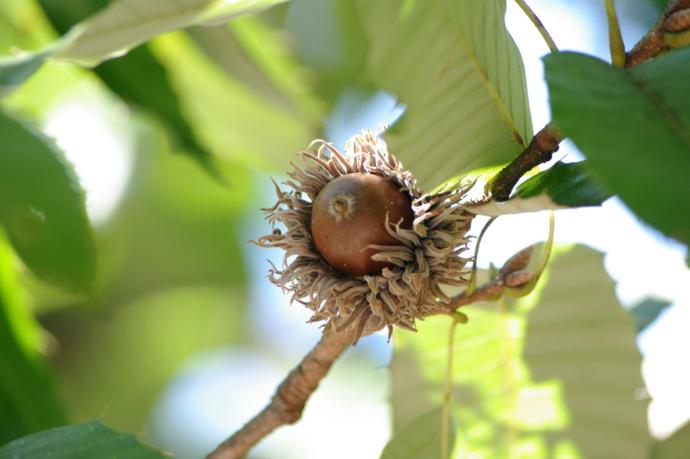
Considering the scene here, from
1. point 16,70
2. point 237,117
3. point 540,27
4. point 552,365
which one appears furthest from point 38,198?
point 237,117

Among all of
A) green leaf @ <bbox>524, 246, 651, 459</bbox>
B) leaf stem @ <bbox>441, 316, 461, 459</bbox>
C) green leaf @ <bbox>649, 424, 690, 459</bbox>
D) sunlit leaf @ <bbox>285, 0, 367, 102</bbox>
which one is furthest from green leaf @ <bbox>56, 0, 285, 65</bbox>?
sunlit leaf @ <bbox>285, 0, 367, 102</bbox>

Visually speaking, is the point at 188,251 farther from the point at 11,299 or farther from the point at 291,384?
the point at 291,384

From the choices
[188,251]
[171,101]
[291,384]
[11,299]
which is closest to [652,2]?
[171,101]

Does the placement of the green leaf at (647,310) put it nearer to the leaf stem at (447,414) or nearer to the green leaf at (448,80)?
the leaf stem at (447,414)

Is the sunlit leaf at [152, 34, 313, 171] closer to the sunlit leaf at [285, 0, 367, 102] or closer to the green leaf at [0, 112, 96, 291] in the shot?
the sunlit leaf at [285, 0, 367, 102]

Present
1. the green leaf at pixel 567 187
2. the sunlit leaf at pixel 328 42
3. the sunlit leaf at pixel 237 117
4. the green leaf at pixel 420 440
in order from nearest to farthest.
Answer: the green leaf at pixel 567 187 → the green leaf at pixel 420 440 → the sunlit leaf at pixel 237 117 → the sunlit leaf at pixel 328 42

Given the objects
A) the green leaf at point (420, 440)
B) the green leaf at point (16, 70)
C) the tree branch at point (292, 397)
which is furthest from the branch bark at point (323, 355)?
the green leaf at point (16, 70)
